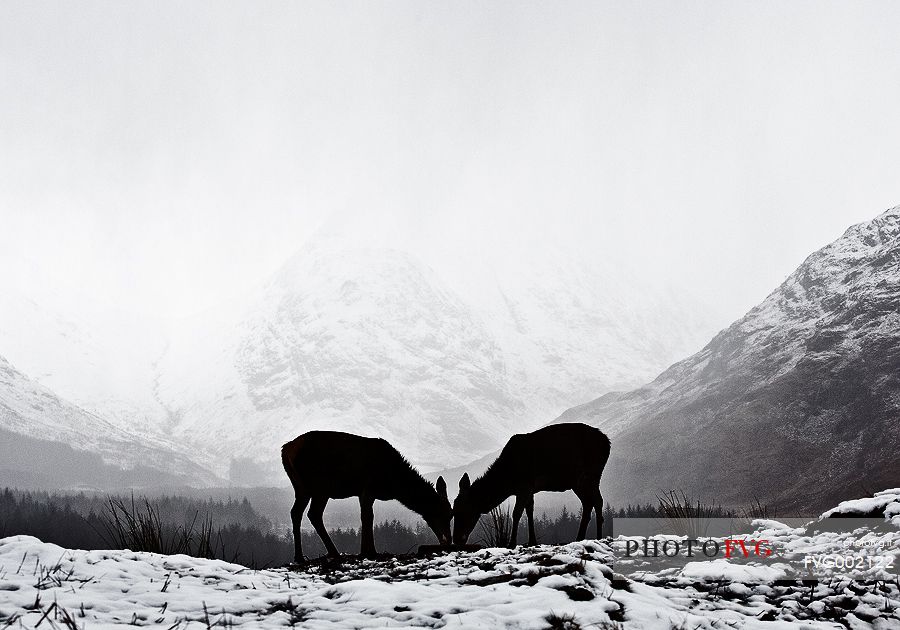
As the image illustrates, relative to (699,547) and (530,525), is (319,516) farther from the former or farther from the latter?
(699,547)

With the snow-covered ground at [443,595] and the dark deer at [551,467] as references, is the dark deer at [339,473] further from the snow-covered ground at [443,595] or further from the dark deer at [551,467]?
the snow-covered ground at [443,595]

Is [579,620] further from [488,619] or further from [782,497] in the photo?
[782,497]

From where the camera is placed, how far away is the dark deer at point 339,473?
14141mm

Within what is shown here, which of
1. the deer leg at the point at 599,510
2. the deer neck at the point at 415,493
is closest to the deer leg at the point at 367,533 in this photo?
the deer neck at the point at 415,493

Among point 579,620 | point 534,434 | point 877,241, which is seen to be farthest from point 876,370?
point 579,620

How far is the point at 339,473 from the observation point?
14555 millimetres

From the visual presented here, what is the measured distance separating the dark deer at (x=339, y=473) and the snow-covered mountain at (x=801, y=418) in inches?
4553

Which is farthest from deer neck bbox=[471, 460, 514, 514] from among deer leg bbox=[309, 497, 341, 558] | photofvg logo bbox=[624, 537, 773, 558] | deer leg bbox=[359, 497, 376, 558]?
photofvg logo bbox=[624, 537, 773, 558]

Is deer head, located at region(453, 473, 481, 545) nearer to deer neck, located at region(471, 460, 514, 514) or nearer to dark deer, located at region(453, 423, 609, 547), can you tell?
deer neck, located at region(471, 460, 514, 514)

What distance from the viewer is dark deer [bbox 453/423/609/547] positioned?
15719 millimetres

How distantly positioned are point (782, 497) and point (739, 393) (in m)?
53.9

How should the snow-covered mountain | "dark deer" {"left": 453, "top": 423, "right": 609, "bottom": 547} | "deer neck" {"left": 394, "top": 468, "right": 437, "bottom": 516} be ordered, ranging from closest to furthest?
"dark deer" {"left": 453, "top": 423, "right": 609, "bottom": 547}
"deer neck" {"left": 394, "top": 468, "right": 437, "bottom": 516}
the snow-covered mountain

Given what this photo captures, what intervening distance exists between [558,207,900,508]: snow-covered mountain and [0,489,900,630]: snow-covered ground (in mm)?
118677

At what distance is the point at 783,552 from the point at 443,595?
6.41 metres
